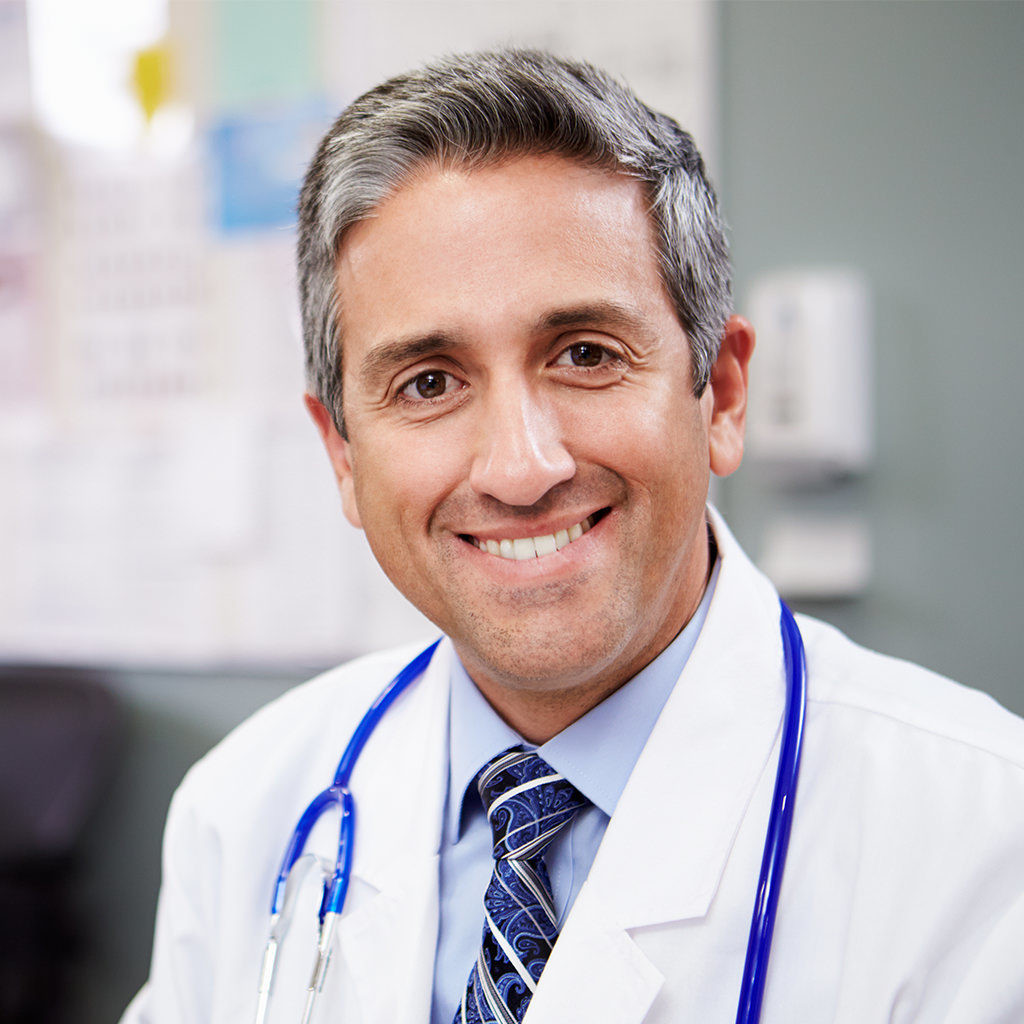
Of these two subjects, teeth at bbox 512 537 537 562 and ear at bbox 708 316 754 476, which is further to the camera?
ear at bbox 708 316 754 476

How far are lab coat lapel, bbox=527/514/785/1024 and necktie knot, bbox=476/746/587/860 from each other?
60mm

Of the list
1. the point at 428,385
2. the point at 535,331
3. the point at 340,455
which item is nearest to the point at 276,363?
the point at 340,455

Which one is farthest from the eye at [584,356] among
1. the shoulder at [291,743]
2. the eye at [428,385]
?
the shoulder at [291,743]

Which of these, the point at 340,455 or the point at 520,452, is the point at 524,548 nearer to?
the point at 520,452

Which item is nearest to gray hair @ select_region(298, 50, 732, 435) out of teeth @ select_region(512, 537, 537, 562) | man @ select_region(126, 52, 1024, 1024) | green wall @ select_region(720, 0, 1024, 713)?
man @ select_region(126, 52, 1024, 1024)

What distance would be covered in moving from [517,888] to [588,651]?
215 mm

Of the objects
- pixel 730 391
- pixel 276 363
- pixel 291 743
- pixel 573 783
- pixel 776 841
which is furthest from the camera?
pixel 276 363

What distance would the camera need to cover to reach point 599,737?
886mm

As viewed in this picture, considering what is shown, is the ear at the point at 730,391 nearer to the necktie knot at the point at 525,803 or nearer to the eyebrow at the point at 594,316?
the eyebrow at the point at 594,316

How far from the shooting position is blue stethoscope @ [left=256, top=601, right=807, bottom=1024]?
730 millimetres

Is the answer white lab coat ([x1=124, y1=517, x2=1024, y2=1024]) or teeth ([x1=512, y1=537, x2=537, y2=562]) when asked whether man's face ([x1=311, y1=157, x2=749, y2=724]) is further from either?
white lab coat ([x1=124, y1=517, x2=1024, y2=1024])

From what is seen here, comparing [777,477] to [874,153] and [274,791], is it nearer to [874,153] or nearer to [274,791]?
[874,153]

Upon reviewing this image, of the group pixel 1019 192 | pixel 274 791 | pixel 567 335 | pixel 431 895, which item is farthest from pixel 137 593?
pixel 1019 192

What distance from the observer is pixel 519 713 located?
0.96 meters
